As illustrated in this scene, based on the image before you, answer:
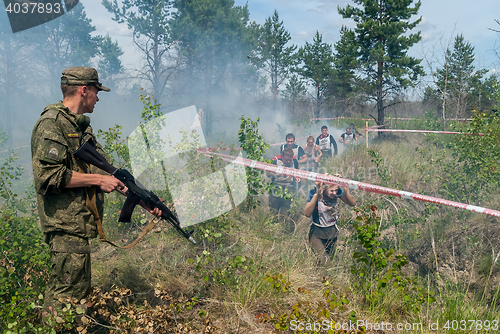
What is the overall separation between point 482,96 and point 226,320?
1111 inches

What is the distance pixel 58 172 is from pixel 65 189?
18cm

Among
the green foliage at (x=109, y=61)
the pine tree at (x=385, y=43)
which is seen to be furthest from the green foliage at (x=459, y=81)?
the green foliage at (x=109, y=61)

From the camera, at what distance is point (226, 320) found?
8.14 feet

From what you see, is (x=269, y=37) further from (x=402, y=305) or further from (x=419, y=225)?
(x=402, y=305)

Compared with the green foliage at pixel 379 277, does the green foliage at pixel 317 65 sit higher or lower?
higher

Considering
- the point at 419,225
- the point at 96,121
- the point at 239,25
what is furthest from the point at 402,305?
the point at 96,121

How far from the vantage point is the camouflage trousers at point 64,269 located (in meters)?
2.19

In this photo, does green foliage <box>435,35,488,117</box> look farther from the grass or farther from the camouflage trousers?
the camouflage trousers

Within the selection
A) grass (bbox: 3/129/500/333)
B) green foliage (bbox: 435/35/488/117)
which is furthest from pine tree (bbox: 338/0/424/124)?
grass (bbox: 3/129/500/333)

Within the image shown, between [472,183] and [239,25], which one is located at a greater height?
[239,25]

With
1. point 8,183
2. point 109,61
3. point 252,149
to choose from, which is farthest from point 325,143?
point 109,61

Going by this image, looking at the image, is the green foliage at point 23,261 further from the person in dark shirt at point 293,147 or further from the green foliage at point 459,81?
the green foliage at point 459,81

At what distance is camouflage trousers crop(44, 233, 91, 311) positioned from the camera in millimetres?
2193

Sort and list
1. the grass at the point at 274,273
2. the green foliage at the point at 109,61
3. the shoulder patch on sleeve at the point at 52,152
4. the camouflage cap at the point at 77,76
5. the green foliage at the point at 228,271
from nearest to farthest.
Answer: the shoulder patch on sleeve at the point at 52,152
the camouflage cap at the point at 77,76
the grass at the point at 274,273
the green foliage at the point at 228,271
the green foliage at the point at 109,61
